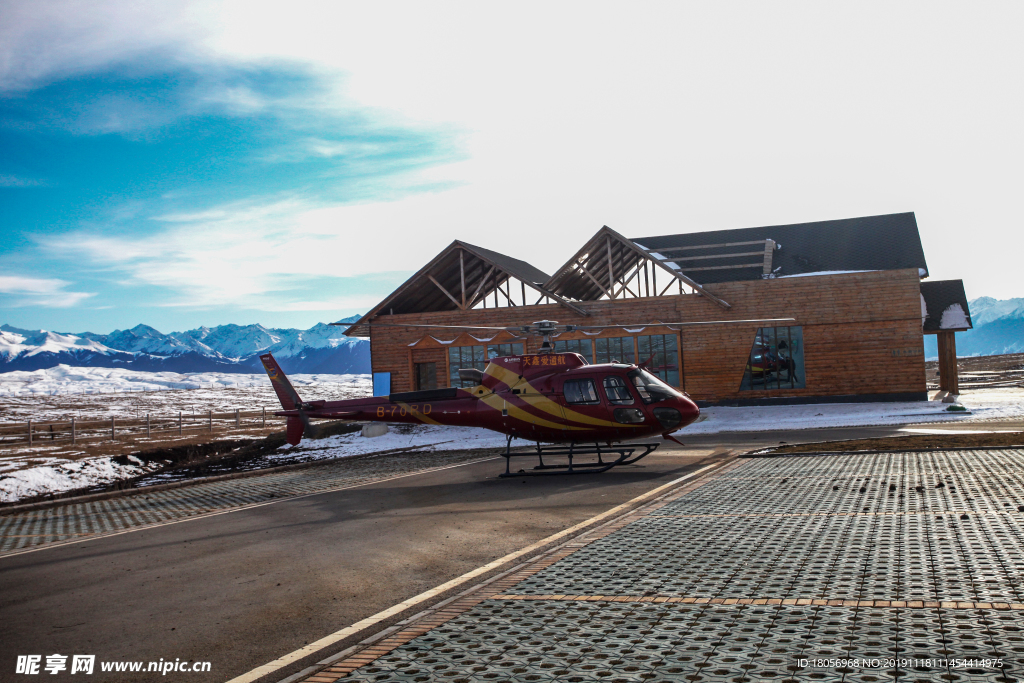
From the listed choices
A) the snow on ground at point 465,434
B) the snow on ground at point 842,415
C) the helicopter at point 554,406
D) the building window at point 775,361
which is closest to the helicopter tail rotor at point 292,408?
the helicopter at point 554,406

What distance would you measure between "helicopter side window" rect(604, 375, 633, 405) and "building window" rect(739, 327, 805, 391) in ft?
47.9

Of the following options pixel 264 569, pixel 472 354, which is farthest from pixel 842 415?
pixel 264 569

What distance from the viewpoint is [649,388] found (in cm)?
1354

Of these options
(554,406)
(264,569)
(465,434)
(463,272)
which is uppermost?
(463,272)

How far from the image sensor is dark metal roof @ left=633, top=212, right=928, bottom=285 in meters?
27.5

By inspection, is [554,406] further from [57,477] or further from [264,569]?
[57,477]

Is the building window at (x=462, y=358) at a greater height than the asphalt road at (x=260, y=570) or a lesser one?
greater

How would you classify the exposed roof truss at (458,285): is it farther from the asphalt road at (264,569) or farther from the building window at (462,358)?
the asphalt road at (264,569)

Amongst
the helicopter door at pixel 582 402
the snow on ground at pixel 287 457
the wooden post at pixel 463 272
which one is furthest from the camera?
the wooden post at pixel 463 272

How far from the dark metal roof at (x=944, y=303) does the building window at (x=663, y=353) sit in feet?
34.9

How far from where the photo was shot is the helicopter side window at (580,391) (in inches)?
542

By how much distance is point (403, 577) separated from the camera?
6426 mm

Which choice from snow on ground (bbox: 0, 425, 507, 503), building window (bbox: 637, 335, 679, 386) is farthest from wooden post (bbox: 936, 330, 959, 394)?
snow on ground (bbox: 0, 425, 507, 503)

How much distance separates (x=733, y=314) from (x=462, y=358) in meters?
11.8
